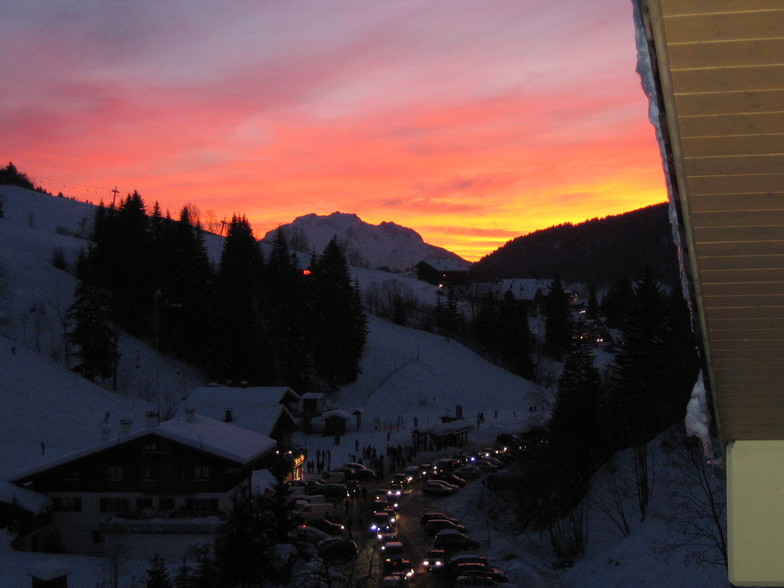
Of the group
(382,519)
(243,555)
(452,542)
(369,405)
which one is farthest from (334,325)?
(243,555)

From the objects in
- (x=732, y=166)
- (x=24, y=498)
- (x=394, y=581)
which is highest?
(x=732, y=166)

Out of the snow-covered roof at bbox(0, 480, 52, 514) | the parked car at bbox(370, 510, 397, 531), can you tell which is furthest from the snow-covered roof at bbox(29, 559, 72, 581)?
the parked car at bbox(370, 510, 397, 531)

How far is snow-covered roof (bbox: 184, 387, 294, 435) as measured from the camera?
38.8 meters

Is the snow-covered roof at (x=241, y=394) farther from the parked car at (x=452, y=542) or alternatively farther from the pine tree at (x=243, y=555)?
the pine tree at (x=243, y=555)

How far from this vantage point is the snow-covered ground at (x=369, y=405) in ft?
73.1

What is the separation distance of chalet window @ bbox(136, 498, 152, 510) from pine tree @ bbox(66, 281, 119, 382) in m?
28.0

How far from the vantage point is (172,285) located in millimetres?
62562

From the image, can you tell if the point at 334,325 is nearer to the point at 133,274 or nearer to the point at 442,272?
the point at 133,274

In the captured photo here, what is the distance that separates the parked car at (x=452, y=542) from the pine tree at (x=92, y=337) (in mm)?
33907

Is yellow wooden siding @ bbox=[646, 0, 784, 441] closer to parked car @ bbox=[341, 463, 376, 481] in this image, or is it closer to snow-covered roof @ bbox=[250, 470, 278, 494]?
snow-covered roof @ bbox=[250, 470, 278, 494]

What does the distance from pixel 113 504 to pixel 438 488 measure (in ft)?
57.0

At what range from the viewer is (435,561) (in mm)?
23547

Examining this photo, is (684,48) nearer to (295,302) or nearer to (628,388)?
(628,388)

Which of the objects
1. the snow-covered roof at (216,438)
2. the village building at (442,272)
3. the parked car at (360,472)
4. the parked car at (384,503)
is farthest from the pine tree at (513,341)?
the snow-covered roof at (216,438)
